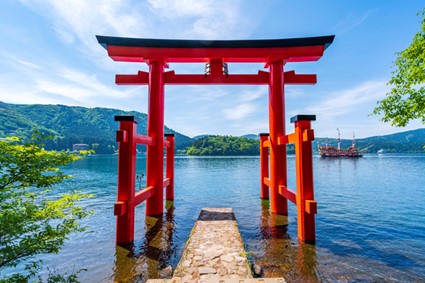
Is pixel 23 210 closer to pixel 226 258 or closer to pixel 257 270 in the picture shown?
pixel 226 258

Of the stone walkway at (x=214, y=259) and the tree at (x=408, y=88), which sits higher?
the tree at (x=408, y=88)

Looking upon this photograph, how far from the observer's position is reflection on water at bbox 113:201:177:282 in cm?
486

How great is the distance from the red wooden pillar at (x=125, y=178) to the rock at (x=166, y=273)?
187 cm

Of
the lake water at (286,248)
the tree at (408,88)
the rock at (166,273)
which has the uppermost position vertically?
the tree at (408,88)

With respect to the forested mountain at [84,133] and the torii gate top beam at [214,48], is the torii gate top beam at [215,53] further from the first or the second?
the forested mountain at [84,133]

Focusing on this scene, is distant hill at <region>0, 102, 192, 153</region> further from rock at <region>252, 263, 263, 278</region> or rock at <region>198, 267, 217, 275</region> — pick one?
rock at <region>252, 263, 263, 278</region>

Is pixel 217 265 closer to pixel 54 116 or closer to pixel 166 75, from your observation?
pixel 166 75

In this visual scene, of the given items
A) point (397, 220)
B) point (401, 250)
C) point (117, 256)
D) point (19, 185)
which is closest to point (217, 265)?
→ point (117, 256)

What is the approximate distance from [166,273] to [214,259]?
1189 millimetres

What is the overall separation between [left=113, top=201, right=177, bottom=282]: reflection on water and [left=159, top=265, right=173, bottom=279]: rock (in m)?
0.12

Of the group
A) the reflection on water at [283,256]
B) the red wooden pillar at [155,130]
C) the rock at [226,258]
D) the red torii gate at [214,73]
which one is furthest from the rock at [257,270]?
the red wooden pillar at [155,130]

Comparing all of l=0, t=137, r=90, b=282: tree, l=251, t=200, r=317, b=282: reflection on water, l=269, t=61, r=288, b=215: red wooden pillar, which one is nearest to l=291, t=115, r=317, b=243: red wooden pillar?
l=251, t=200, r=317, b=282: reflection on water

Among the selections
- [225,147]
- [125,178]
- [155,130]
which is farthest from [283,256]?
[225,147]

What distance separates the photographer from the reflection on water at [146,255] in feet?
16.0
